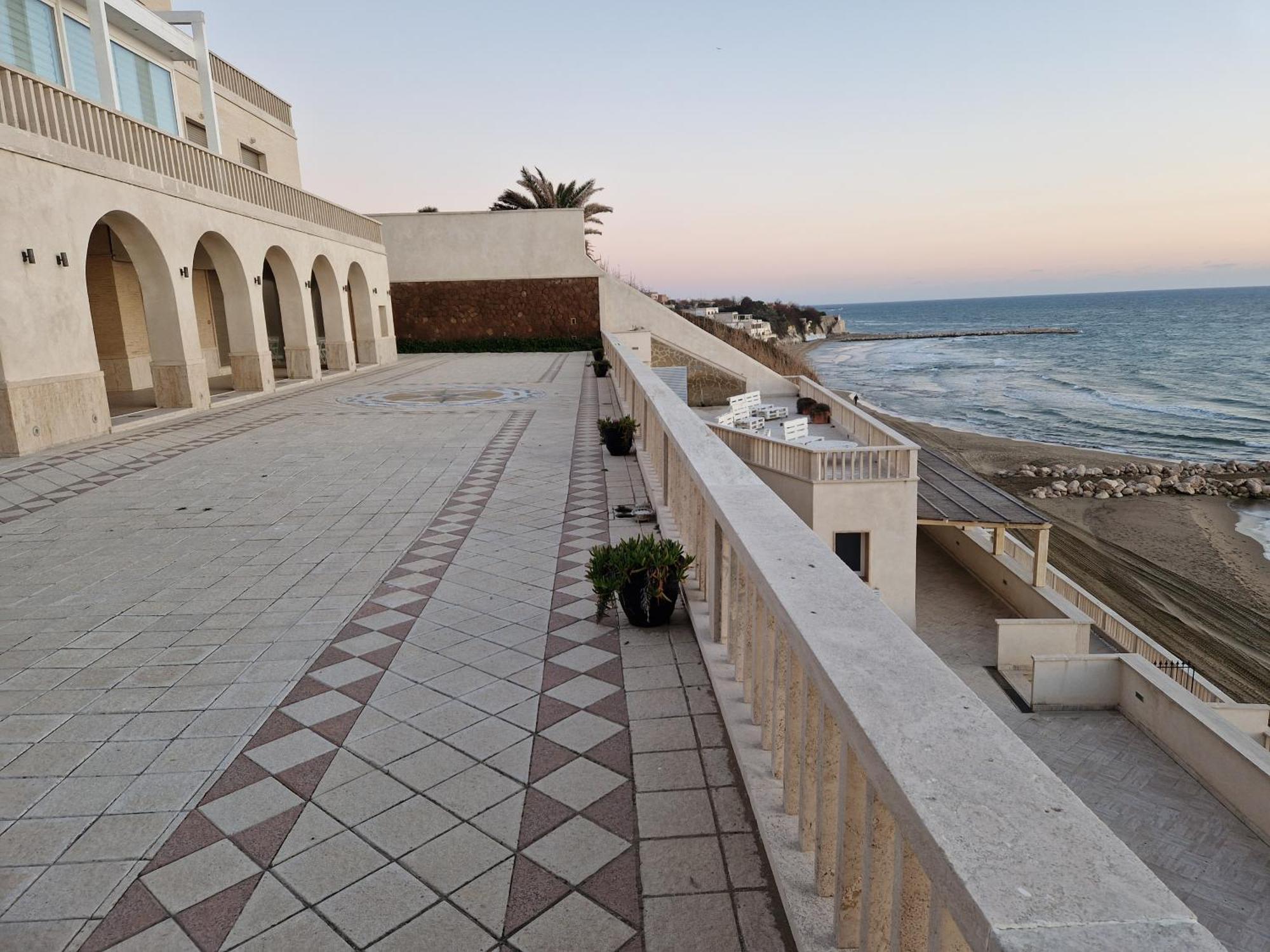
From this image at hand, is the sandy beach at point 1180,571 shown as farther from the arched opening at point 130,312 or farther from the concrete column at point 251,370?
the arched opening at point 130,312

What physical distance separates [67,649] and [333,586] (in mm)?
1537

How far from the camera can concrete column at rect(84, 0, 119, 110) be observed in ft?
45.7

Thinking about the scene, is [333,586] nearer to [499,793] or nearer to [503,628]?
[503,628]

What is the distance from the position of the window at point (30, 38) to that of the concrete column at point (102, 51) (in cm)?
71

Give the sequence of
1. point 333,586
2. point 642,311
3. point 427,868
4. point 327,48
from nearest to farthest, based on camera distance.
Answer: point 427,868 < point 333,586 < point 327,48 < point 642,311

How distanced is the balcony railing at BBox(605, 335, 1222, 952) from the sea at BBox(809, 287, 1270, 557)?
24868 mm

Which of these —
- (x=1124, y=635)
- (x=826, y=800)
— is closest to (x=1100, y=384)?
(x=1124, y=635)

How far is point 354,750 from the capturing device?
340cm

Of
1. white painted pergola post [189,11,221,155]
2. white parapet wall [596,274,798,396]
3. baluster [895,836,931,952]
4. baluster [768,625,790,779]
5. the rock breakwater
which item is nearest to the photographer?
baluster [895,836,931,952]

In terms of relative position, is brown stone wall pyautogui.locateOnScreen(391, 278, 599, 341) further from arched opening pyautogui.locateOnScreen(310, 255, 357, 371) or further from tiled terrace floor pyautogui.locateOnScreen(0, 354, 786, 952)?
tiled terrace floor pyautogui.locateOnScreen(0, 354, 786, 952)

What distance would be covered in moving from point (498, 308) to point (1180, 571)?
2538 centimetres

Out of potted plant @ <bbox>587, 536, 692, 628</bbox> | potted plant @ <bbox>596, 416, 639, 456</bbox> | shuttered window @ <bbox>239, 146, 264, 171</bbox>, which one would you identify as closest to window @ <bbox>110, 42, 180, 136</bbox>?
shuttered window @ <bbox>239, 146, 264, 171</bbox>

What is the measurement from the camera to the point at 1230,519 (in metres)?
24.0

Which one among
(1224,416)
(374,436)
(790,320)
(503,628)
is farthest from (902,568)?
(790,320)
